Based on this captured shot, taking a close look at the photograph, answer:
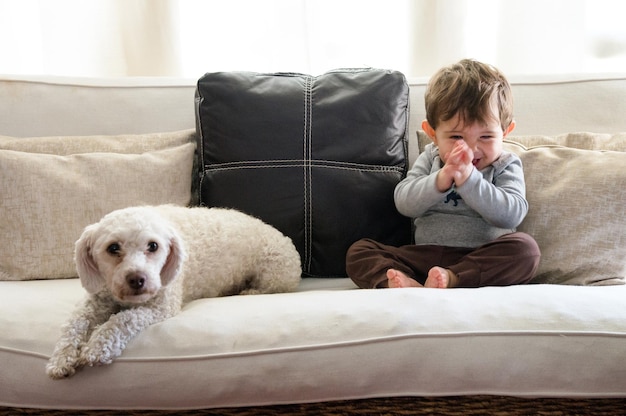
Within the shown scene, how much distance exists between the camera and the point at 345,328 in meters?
1.35

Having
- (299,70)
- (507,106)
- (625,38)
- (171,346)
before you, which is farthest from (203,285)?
(625,38)

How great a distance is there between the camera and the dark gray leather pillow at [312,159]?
6.63ft

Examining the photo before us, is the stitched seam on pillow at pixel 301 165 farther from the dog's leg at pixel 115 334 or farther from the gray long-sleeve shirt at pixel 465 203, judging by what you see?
the dog's leg at pixel 115 334

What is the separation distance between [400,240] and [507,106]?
0.53 m

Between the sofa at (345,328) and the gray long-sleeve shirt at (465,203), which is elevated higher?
the gray long-sleeve shirt at (465,203)

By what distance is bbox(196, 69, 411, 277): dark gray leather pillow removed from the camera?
2.02 m

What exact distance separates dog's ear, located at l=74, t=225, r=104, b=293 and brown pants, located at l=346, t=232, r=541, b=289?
73cm

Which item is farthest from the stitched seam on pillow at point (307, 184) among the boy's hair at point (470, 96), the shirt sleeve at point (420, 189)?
the boy's hair at point (470, 96)

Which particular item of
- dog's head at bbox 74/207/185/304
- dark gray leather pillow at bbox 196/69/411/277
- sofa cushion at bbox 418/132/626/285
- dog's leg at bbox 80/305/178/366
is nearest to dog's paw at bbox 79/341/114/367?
dog's leg at bbox 80/305/178/366

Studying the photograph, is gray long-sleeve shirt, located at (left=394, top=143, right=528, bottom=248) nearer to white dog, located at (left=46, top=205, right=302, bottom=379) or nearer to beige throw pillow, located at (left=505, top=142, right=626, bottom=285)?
beige throw pillow, located at (left=505, top=142, right=626, bottom=285)

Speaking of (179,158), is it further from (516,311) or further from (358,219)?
(516,311)

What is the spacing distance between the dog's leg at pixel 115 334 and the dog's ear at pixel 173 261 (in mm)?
91

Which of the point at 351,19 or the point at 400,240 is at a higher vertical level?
the point at 351,19

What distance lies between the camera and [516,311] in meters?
1.37
